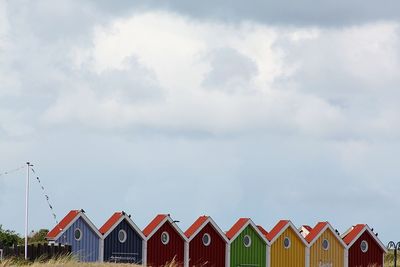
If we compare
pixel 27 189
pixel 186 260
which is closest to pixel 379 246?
pixel 186 260

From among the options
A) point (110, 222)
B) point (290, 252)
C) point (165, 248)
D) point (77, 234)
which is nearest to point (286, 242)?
point (290, 252)

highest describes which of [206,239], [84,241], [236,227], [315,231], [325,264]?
[315,231]

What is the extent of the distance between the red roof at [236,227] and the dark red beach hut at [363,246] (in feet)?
32.5

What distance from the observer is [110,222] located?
69375mm

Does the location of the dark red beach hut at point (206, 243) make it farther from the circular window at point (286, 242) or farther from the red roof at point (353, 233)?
the red roof at point (353, 233)

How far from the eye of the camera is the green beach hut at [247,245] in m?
75.4

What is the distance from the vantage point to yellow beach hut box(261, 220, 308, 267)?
77.4m

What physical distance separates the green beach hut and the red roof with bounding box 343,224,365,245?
7745mm

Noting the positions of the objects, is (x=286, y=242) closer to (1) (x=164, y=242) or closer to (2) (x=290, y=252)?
(2) (x=290, y=252)

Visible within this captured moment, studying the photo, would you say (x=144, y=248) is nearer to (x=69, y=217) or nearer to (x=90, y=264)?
(x=69, y=217)

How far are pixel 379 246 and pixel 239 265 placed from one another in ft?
42.9

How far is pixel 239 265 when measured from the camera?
76000 mm

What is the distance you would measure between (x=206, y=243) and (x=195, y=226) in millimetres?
1566

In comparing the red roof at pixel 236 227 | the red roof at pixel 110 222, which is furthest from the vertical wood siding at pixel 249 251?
the red roof at pixel 110 222
